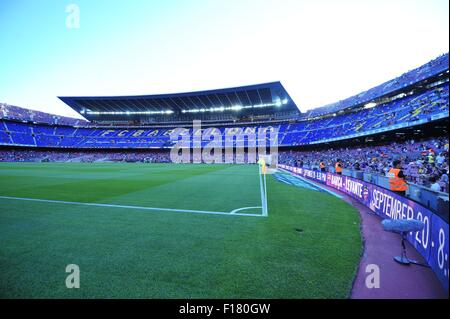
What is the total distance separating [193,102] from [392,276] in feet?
235

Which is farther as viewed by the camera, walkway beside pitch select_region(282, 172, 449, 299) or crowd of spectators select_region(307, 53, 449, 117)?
crowd of spectators select_region(307, 53, 449, 117)

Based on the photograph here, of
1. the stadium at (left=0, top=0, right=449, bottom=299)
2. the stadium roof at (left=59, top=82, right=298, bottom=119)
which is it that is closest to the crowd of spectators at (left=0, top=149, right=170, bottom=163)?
the stadium roof at (left=59, top=82, right=298, bottom=119)

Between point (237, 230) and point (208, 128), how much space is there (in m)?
71.9

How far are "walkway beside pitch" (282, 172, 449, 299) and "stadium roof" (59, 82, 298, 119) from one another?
54.2 meters

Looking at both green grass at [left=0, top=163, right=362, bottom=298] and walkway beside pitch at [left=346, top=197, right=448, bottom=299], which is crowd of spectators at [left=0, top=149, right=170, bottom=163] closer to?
green grass at [left=0, top=163, right=362, bottom=298]

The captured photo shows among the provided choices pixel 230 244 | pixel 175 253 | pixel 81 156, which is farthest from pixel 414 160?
pixel 81 156

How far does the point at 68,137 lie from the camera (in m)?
78.8

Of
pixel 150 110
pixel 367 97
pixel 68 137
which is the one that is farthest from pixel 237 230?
pixel 68 137

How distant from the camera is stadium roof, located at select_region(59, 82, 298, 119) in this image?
6188cm

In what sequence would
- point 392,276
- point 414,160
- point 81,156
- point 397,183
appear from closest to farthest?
point 392,276 → point 397,183 → point 414,160 → point 81,156

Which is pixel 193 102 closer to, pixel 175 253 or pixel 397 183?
pixel 397 183

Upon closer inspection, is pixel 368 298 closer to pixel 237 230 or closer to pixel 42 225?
pixel 237 230

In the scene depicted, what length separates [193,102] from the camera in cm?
7162
